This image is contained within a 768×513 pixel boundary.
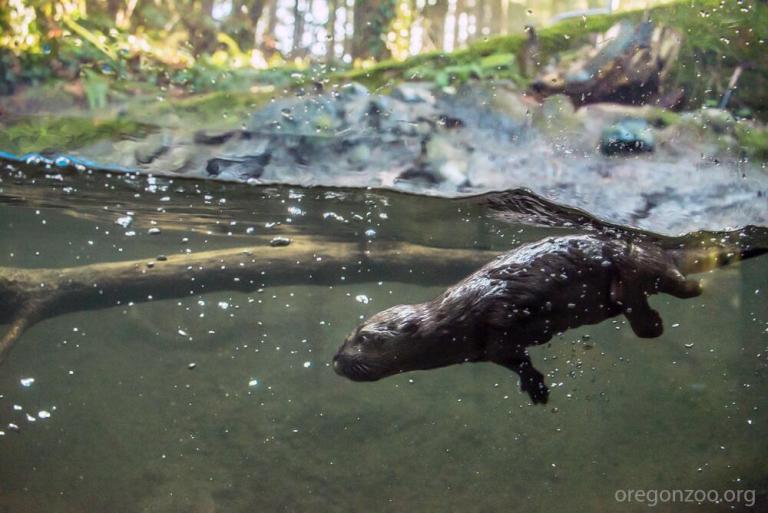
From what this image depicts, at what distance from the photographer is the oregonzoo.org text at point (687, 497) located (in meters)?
7.30

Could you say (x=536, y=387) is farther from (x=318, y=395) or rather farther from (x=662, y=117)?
(x=318, y=395)

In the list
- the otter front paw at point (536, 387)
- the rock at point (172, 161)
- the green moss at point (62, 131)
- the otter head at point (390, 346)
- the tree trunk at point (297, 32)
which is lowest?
the otter front paw at point (536, 387)

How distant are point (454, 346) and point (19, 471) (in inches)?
366

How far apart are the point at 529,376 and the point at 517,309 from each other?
0.48 metres

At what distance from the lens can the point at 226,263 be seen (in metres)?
6.84

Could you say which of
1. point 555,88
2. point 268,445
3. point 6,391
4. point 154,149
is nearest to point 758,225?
point 555,88

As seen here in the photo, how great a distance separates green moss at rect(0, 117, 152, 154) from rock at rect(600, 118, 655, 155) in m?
3.10

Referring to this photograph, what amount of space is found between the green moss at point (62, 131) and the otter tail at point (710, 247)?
12.2 feet

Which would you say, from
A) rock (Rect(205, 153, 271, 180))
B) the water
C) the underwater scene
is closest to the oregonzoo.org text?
the underwater scene

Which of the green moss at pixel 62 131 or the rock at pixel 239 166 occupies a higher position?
the green moss at pixel 62 131

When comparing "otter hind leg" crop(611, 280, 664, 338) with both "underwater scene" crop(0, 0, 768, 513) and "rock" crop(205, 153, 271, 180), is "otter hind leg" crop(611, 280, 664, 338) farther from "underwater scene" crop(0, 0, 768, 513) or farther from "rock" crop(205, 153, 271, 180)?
"rock" crop(205, 153, 271, 180)

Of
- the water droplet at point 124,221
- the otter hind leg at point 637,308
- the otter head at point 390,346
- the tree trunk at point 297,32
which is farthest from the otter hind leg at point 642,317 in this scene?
the water droplet at point 124,221

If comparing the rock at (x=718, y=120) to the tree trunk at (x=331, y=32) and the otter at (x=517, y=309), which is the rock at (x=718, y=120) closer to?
the otter at (x=517, y=309)

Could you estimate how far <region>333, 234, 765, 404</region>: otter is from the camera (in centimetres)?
376
